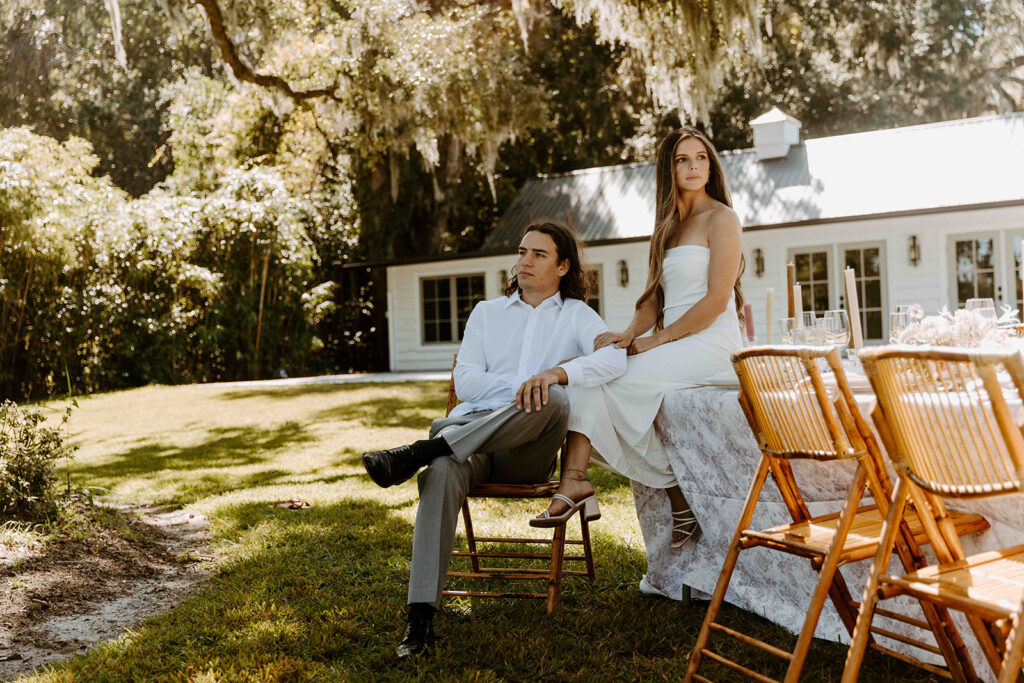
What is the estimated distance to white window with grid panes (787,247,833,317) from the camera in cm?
1412

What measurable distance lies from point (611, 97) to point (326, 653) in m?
16.5

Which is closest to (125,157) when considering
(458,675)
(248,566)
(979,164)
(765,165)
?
(765,165)

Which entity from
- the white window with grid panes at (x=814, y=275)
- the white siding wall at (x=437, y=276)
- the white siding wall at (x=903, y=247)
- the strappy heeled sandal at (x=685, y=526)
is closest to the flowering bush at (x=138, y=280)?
the white siding wall at (x=437, y=276)

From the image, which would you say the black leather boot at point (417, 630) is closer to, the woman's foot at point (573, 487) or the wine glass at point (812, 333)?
the woman's foot at point (573, 487)

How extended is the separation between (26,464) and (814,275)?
39.9ft

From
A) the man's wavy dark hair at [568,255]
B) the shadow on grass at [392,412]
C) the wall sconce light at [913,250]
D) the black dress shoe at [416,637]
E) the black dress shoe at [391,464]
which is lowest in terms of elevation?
the black dress shoe at [416,637]

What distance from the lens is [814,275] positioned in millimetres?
14195

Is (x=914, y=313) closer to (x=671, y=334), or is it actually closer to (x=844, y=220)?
(x=671, y=334)

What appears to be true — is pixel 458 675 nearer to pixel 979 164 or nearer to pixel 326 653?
pixel 326 653

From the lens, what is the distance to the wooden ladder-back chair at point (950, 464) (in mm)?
1755

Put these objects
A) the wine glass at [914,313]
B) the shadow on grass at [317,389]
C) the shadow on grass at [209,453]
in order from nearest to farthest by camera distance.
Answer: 1. the wine glass at [914,313]
2. the shadow on grass at [209,453]
3. the shadow on grass at [317,389]

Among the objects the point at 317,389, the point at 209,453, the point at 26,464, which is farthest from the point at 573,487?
the point at 317,389

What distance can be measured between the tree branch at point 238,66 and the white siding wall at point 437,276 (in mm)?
4484

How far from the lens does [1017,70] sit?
2084 centimetres
